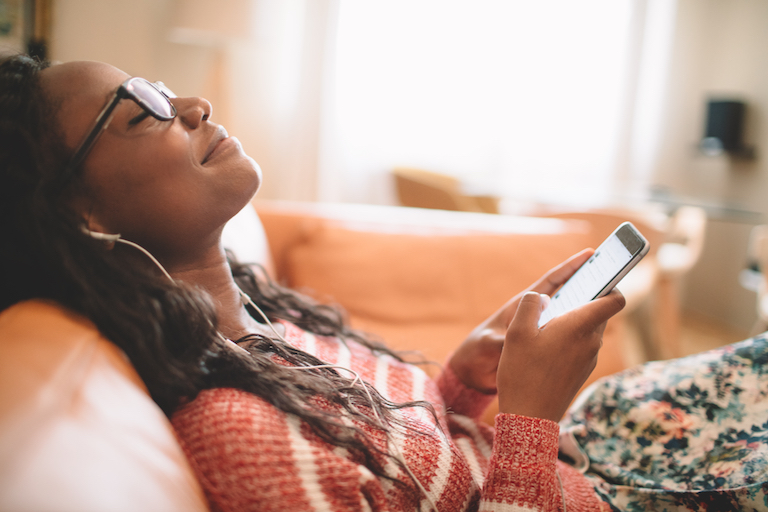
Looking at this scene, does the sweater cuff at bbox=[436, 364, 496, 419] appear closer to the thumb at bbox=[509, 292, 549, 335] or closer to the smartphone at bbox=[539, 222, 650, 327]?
the smartphone at bbox=[539, 222, 650, 327]

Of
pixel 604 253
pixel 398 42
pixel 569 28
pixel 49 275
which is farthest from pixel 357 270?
pixel 569 28

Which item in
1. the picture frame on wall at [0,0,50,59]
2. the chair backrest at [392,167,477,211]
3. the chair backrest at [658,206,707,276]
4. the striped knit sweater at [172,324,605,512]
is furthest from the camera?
the chair backrest at [392,167,477,211]

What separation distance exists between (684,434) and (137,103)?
987 mm

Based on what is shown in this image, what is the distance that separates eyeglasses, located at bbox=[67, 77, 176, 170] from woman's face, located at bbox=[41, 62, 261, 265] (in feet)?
0.04

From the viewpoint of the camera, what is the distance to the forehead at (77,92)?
2.24ft

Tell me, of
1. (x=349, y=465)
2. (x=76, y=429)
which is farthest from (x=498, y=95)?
(x=76, y=429)

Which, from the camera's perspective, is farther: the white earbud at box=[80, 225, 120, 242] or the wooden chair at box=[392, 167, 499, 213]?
the wooden chair at box=[392, 167, 499, 213]

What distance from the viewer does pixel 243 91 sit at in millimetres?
3227

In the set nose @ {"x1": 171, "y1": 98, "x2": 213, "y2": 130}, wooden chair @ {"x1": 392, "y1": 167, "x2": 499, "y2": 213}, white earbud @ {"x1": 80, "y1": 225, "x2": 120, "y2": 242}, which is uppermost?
nose @ {"x1": 171, "y1": 98, "x2": 213, "y2": 130}

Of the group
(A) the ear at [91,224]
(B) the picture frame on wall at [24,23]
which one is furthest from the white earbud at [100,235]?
(B) the picture frame on wall at [24,23]

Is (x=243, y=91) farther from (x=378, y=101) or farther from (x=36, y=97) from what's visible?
(x=36, y=97)

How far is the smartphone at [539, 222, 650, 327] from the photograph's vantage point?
688 mm

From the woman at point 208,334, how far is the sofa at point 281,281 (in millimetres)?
52

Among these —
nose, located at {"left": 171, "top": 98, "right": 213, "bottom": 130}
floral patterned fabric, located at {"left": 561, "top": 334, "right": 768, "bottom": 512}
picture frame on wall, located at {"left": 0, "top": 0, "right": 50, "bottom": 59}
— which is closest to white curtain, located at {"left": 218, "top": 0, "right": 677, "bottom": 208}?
picture frame on wall, located at {"left": 0, "top": 0, "right": 50, "bottom": 59}
